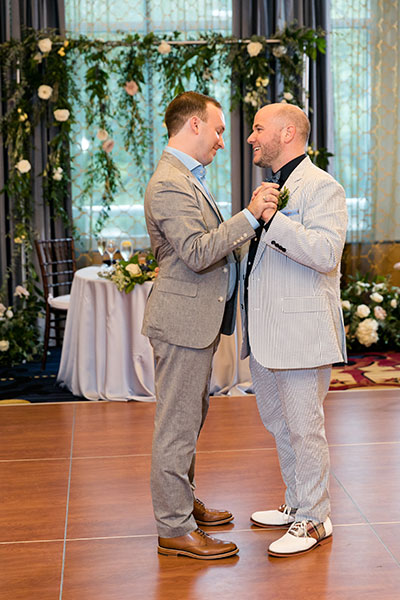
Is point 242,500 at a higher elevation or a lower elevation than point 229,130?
lower

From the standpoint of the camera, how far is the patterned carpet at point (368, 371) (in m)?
5.50

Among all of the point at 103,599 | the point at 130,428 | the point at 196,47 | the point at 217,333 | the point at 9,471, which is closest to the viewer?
the point at 103,599

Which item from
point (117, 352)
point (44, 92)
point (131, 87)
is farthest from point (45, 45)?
point (117, 352)

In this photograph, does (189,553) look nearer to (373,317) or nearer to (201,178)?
(201,178)

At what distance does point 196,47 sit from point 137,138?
98cm

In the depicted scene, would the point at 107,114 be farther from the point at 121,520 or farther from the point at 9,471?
the point at 121,520

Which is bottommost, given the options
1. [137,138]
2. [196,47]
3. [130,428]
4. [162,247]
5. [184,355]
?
[130,428]

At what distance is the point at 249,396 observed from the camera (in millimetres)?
5129

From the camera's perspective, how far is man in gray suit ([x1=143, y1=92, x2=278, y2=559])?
2.68 metres

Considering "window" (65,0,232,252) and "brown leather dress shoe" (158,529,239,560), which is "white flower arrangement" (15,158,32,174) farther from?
"brown leather dress shoe" (158,529,239,560)

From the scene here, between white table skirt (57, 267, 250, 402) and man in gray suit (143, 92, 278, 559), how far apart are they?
2292 mm

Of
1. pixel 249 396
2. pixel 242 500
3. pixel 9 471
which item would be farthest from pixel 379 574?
pixel 249 396

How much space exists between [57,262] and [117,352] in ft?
5.71

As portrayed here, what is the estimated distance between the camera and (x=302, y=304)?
108 inches
